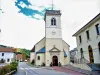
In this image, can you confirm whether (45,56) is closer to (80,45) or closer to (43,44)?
(43,44)

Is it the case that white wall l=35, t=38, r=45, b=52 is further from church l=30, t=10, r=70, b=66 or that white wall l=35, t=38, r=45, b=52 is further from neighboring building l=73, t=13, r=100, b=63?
neighboring building l=73, t=13, r=100, b=63

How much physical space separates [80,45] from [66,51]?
644 inches

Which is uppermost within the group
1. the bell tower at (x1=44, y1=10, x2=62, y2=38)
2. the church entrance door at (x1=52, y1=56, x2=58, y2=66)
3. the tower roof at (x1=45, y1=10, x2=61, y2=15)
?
the tower roof at (x1=45, y1=10, x2=61, y2=15)

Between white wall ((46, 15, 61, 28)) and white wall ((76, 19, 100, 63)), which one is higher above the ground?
white wall ((46, 15, 61, 28))

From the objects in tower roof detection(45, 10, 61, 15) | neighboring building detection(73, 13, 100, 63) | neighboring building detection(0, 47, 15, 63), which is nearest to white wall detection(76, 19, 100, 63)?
neighboring building detection(73, 13, 100, 63)

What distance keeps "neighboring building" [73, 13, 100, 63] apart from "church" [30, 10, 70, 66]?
12.8m

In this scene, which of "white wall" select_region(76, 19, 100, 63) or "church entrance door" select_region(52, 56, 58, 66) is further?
"church entrance door" select_region(52, 56, 58, 66)

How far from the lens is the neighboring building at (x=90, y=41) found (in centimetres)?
1741

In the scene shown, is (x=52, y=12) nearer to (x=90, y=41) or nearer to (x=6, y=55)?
(x=90, y=41)

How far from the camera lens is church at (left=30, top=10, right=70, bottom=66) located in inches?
1406

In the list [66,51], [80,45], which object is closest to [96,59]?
[80,45]

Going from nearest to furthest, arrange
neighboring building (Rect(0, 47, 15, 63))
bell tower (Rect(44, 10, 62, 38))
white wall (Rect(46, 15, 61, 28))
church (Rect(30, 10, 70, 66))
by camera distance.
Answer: church (Rect(30, 10, 70, 66)), bell tower (Rect(44, 10, 62, 38)), white wall (Rect(46, 15, 61, 28)), neighboring building (Rect(0, 47, 15, 63))

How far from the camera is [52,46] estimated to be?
36188 millimetres

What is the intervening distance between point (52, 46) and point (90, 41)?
17.9m
